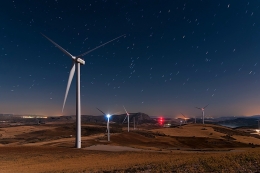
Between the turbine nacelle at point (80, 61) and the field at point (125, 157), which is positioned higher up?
the turbine nacelle at point (80, 61)

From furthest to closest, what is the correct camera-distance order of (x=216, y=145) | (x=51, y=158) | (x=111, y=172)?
(x=216, y=145) → (x=51, y=158) → (x=111, y=172)

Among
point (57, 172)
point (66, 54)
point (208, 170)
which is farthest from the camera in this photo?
point (66, 54)

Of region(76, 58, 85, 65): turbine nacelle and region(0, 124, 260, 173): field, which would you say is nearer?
region(0, 124, 260, 173): field

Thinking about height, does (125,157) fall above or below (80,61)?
below

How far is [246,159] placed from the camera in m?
21.1

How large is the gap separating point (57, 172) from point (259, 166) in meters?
17.5

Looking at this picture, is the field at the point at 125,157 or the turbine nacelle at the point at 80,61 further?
the turbine nacelle at the point at 80,61

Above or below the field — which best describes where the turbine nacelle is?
above

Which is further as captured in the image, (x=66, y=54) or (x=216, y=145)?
(x=216, y=145)

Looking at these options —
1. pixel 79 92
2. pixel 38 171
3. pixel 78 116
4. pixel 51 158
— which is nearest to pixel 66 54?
pixel 79 92

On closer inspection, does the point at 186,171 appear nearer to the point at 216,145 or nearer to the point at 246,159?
the point at 246,159

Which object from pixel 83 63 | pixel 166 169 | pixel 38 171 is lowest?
pixel 38 171

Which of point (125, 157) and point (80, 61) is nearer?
point (125, 157)

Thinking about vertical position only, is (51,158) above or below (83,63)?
below
